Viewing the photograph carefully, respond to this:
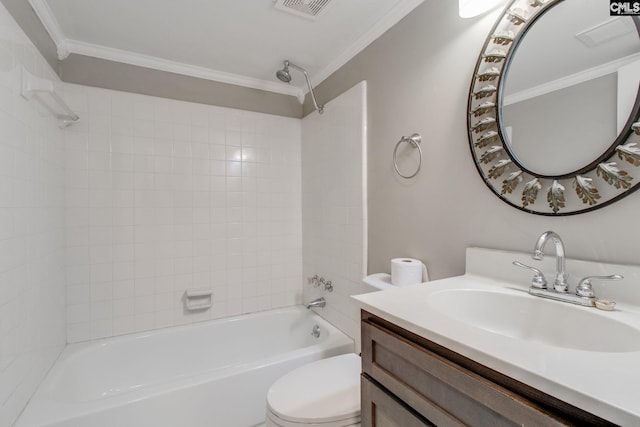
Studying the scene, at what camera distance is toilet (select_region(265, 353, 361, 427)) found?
1.06 m

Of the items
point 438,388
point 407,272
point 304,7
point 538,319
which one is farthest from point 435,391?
point 304,7

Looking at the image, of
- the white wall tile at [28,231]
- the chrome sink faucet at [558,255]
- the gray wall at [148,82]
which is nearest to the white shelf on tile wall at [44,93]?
the white wall tile at [28,231]

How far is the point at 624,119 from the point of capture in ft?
2.52

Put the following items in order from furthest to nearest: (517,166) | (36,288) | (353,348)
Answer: (353,348) < (36,288) < (517,166)

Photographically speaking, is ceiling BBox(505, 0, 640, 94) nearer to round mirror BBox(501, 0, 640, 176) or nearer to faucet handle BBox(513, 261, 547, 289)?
round mirror BBox(501, 0, 640, 176)

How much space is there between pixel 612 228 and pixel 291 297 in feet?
6.97

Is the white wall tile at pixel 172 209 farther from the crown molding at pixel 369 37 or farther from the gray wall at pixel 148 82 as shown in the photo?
the crown molding at pixel 369 37

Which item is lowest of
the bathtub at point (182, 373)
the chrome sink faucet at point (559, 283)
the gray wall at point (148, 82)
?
the bathtub at point (182, 373)

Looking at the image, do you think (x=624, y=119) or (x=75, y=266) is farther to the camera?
(x=75, y=266)

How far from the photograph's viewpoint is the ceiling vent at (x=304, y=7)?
A: 56.7 inches

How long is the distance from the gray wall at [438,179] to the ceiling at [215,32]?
19 centimetres

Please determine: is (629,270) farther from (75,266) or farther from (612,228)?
(75,266)

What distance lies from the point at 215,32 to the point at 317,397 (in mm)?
2005

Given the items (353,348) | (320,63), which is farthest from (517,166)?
(320,63)
